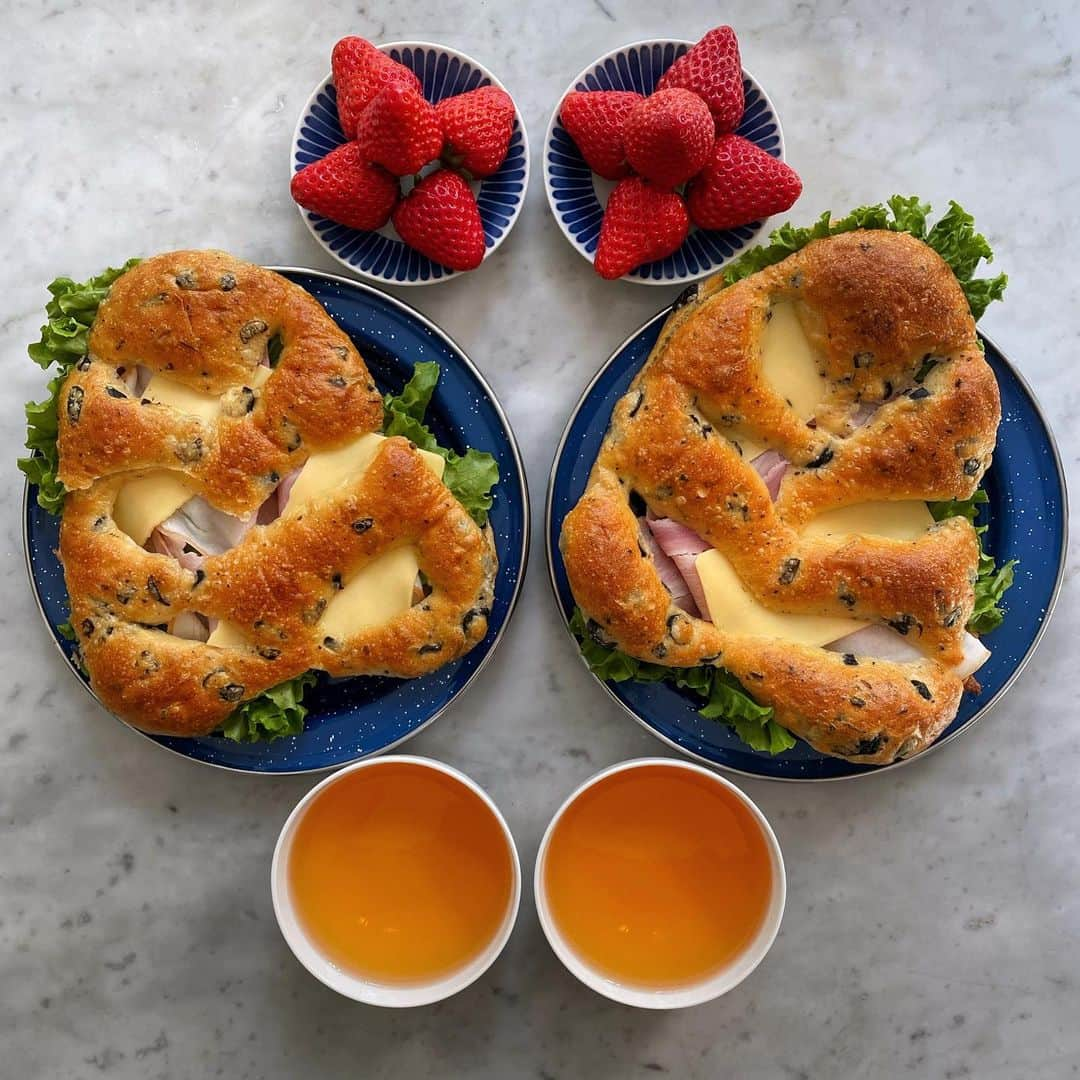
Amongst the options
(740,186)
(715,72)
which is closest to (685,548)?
(740,186)

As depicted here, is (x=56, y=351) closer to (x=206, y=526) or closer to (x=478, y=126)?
(x=206, y=526)

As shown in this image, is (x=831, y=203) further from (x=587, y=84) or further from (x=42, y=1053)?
(x=42, y=1053)

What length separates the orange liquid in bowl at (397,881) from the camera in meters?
1.94

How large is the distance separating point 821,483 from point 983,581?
0.49 m

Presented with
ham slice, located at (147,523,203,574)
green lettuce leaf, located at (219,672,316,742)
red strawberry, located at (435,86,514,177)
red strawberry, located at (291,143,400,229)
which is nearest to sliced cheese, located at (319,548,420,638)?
green lettuce leaf, located at (219,672,316,742)

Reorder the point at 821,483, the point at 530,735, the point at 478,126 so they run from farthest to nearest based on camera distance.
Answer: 1. the point at 530,735
2. the point at 478,126
3. the point at 821,483

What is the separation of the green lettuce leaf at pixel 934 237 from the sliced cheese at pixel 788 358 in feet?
0.44

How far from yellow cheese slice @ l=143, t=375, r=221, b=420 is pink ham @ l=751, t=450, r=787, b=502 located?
1131 mm

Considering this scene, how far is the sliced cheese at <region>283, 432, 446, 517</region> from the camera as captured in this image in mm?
1871

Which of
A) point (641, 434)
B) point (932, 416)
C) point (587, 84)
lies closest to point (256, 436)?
point (641, 434)

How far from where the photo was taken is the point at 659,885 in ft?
6.47

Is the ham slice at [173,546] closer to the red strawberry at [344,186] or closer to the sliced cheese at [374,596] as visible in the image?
the sliced cheese at [374,596]

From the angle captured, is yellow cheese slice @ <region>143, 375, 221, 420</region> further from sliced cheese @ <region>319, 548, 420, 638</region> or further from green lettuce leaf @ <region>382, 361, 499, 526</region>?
sliced cheese @ <region>319, 548, 420, 638</region>

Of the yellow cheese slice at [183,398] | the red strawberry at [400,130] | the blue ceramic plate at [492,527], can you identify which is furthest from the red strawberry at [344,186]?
the yellow cheese slice at [183,398]
